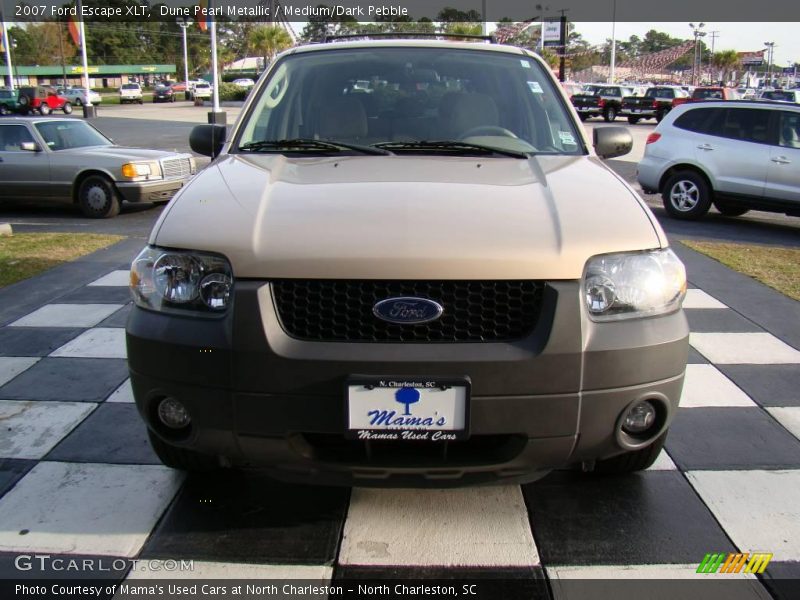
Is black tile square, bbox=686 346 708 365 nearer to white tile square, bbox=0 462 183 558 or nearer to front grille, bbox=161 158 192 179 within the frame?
white tile square, bbox=0 462 183 558

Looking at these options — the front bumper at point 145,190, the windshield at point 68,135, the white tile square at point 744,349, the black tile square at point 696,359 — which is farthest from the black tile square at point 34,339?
the windshield at point 68,135

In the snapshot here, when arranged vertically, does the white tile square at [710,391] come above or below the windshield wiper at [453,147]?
below

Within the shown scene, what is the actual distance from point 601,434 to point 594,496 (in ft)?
2.34

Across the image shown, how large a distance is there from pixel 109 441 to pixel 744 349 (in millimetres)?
3912

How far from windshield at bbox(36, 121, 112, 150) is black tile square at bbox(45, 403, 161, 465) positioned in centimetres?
832

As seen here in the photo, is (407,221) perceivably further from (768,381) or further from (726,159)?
(726,159)

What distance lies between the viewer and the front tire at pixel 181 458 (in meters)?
2.78

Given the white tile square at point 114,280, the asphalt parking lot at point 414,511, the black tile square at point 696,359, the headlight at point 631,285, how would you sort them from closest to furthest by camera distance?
the headlight at point 631,285 < the asphalt parking lot at point 414,511 < the black tile square at point 696,359 < the white tile square at point 114,280

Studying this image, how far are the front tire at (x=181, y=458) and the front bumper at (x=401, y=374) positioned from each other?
0.43 metres

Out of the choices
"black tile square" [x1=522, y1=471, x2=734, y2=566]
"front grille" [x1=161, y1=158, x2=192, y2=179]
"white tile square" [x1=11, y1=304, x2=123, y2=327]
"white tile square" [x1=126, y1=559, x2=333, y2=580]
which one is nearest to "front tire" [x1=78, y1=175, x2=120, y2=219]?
"front grille" [x1=161, y1=158, x2=192, y2=179]

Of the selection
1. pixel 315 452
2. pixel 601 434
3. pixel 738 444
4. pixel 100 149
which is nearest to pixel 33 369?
pixel 315 452

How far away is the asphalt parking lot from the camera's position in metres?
2.47

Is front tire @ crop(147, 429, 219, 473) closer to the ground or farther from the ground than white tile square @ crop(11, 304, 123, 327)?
farther from the ground

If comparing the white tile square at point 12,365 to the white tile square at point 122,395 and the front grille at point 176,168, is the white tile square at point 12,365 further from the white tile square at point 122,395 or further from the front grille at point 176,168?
the front grille at point 176,168
